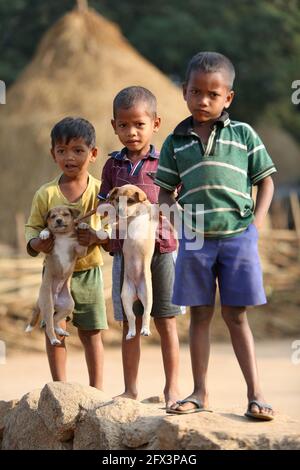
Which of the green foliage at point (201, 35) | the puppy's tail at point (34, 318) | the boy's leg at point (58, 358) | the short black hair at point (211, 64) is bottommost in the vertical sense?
the boy's leg at point (58, 358)

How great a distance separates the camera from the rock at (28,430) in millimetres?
4355

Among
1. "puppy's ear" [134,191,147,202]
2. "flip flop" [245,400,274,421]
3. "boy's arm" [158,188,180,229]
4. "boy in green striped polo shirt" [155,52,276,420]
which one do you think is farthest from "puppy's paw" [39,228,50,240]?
"flip flop" [245,400,274,421]

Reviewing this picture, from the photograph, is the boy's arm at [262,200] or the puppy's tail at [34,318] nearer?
the boy's arm at [262,200]

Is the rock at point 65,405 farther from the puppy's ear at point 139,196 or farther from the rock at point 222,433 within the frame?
the puppy's ear at point 139,196

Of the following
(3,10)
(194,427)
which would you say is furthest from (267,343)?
(3,10)

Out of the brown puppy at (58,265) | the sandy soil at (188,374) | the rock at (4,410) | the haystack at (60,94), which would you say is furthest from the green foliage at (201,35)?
the brown puppy at (58,265)

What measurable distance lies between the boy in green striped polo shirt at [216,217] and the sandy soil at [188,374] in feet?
7.92

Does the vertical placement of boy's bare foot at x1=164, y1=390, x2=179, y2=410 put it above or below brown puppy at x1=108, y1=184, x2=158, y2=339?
below

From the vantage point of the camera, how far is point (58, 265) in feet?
14.8

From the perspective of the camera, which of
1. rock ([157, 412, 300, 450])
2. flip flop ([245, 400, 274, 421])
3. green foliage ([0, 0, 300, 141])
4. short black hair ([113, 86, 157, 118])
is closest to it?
rock ([157, 412, 300, 450])

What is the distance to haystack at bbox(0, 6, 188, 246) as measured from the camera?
515 inches

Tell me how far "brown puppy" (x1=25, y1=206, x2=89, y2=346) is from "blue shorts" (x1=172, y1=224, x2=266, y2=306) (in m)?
0.64

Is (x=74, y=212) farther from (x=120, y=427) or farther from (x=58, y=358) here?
(x=120, y=427)

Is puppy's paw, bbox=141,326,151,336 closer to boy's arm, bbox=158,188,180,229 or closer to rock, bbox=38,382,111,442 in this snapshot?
rock, bbox=38,382,111,442
